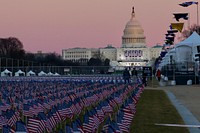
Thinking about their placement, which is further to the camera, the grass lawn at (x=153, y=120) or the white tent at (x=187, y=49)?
the white tent at (x=187, y=49)

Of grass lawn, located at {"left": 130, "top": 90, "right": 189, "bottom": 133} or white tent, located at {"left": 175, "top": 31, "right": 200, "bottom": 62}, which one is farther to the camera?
white tent, located at {"left": 175, "top": 31, "right": 200, "bottom": 62}

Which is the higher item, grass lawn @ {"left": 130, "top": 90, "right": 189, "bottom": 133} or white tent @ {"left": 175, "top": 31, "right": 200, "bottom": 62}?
white tent @ {"left": 175, "top": 31, "right": 200, "bottom": 62}

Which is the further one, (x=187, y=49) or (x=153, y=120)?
(x=187, y=49)

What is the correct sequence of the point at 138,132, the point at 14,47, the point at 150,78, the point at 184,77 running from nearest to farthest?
the point at 138,132, the point at 184,77, the point at 150,78, the point at 14,47

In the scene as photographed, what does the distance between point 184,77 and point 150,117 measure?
36.5m

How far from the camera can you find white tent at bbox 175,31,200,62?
196ft

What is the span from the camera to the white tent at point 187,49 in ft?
196

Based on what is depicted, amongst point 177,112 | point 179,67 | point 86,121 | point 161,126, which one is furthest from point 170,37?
point 86,121

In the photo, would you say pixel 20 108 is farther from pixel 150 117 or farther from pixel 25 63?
pixel 25 63

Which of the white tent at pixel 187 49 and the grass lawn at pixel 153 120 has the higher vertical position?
the white tent at pixel 187 49

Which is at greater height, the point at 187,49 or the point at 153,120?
→ the point at 187,49

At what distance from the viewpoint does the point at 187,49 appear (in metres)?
61.1

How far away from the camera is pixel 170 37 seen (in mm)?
81875

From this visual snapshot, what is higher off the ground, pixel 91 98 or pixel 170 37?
pixel 170 37
